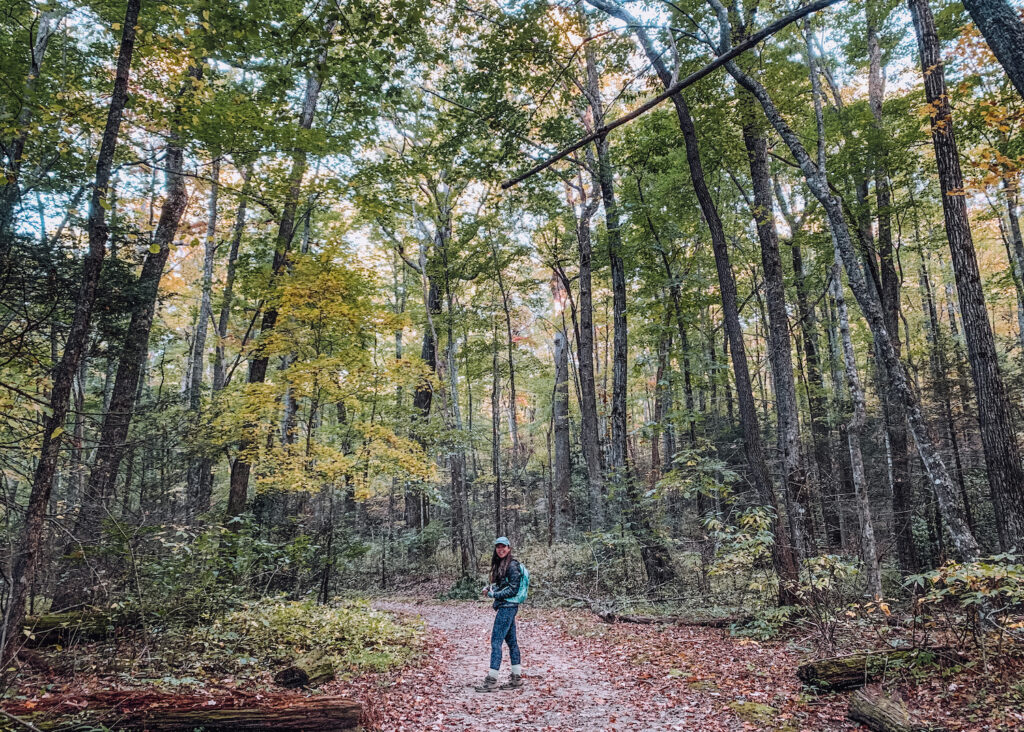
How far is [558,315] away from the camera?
2545 centimetres

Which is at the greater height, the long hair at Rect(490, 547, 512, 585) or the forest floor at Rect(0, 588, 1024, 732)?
the long hair at Rect(490, 547, 512, 585)

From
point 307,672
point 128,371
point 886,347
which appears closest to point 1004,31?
point 886,347

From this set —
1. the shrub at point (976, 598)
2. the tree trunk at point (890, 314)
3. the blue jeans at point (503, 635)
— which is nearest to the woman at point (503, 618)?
the blue jeans at point (503, 635)

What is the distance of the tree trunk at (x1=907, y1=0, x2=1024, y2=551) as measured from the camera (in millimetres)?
6379

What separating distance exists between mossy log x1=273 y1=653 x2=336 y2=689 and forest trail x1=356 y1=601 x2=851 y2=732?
75cm

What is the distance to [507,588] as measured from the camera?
654 centimetres

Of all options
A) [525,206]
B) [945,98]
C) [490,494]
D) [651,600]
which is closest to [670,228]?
[525,206]

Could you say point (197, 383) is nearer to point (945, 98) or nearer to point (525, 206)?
point (525, 206)

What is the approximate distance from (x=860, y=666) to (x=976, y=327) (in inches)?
182

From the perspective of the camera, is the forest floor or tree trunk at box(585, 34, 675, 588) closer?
the forest floor

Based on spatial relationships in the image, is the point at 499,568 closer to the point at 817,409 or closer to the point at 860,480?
the point at 860,480

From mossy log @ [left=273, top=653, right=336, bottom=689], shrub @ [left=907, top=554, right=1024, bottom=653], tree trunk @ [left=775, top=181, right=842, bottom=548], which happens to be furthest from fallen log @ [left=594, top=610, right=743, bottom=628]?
tree trunk @ [left=775, top=181, right=842, bottom=548]

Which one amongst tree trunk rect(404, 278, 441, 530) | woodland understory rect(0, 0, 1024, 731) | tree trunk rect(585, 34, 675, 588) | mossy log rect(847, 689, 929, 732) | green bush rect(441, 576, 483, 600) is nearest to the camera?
mossy log rect(847, 689, 929, 732)

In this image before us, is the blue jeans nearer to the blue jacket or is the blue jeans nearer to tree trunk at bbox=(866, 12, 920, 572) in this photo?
the blue jacket
